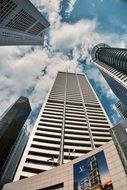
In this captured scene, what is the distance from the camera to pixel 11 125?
138 metres

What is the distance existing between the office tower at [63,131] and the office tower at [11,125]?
1506 inches

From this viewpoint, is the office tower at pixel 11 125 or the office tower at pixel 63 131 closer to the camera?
the office tower at pixel 63 131

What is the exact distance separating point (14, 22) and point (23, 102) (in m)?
94.1

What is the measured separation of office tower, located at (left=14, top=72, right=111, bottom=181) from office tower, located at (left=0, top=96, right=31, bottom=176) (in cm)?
3825

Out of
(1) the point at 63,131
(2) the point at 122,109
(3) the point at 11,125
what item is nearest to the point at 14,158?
(3) the point at 11,125

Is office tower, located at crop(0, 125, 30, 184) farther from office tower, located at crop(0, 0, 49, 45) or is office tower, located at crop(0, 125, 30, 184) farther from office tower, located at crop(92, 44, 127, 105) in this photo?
office tower, located at crop(92, 44, 127, 105)

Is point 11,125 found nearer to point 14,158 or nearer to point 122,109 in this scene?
point 14,158

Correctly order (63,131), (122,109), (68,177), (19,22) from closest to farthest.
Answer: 1. (68,177)
2. (63,131)
3. (19,22)
4. (122,109)

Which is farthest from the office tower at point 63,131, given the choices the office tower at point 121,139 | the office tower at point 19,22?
the office tower at point 19,22

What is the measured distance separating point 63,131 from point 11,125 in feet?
247

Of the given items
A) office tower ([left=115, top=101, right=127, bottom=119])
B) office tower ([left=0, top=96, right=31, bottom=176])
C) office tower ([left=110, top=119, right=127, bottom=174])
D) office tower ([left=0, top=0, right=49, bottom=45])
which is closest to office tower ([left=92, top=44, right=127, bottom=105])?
office tower ([left=115, top=101, right=127, bottom=119])

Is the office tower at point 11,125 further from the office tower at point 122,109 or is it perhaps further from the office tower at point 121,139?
the office tower at point 121,139

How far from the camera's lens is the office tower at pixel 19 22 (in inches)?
2725

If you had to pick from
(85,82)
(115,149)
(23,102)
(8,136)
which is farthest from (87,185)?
(23,102)
